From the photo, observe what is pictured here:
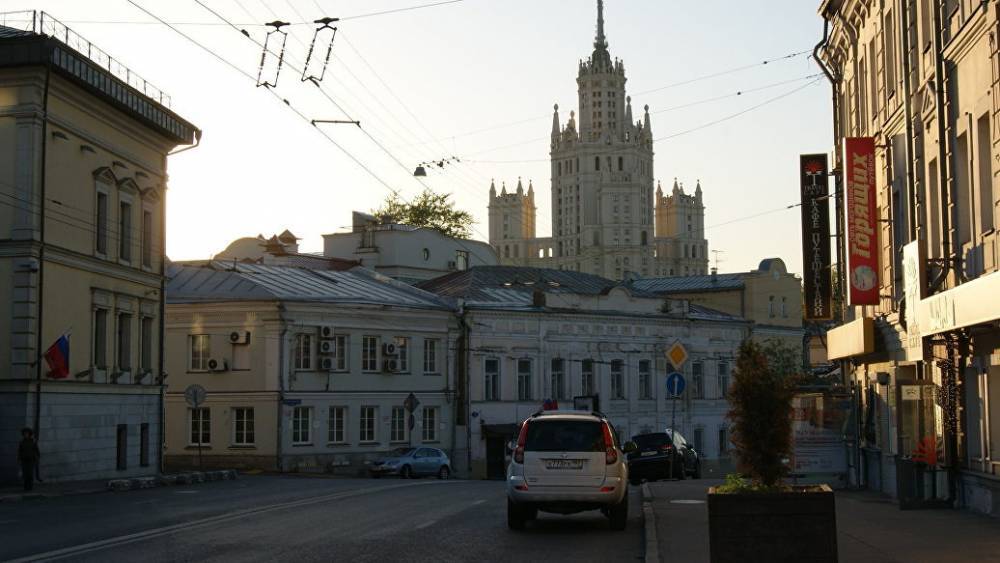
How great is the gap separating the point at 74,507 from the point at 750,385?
15936 millimetres

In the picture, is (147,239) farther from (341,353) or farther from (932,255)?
(932,255)

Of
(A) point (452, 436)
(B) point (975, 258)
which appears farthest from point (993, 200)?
(A) point (452, 436)

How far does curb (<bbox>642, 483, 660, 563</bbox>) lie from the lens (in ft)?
51.3

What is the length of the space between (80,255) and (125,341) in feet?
15.7

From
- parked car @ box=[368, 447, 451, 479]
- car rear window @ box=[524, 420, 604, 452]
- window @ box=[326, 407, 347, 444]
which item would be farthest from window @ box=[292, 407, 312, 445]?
car rear window @ box=[524, 420, 604, 452]

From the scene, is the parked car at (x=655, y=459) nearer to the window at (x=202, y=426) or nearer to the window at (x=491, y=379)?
the window at (x=202, y=426)

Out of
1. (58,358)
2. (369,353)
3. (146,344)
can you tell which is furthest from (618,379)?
(58,358)

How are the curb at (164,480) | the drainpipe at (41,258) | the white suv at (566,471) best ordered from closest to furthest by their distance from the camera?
the white suv at (566,471)
the curb at (164,480)
the drainpipe at (41,258)

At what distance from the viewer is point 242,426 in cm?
5225

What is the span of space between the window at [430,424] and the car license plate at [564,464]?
39.3m

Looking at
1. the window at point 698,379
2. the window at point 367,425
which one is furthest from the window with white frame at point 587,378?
the window at point 367,425

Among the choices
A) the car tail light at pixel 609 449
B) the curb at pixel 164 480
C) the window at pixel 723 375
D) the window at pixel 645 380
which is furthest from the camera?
the window at pixel 723 375

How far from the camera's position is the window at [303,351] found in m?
53.0

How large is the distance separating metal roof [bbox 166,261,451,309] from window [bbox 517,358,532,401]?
16.4 feet
